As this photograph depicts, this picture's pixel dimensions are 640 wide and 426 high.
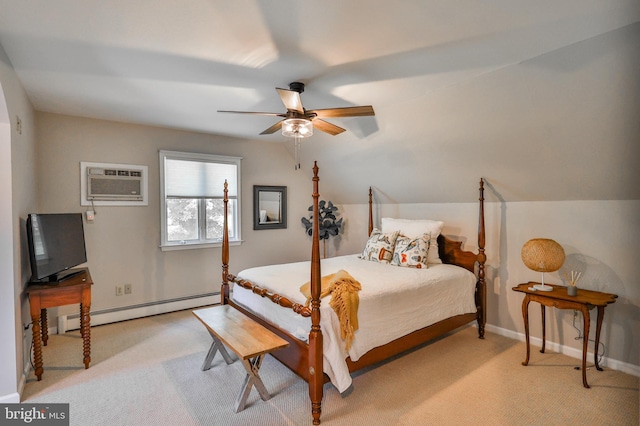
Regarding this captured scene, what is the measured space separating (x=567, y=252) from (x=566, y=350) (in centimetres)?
92

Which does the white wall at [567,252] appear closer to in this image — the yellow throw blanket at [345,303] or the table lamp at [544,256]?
the table lamp at [544,256]

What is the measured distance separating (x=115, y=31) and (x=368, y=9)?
1.53 m

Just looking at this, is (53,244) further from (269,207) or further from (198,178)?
(269,207)

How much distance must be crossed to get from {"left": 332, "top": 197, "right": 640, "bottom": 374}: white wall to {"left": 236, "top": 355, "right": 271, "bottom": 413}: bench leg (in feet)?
8.81

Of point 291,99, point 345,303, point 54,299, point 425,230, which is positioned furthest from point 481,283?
point 54,299

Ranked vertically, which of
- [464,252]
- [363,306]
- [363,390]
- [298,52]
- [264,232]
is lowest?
[363,390]

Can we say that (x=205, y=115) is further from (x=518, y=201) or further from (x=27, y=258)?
(x=518, y=201)

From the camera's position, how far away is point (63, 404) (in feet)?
7.83

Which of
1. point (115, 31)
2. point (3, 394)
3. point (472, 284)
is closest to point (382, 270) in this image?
point (472, 284)

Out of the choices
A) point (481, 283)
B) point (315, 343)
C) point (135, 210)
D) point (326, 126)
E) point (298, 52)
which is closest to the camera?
point (315, 343)

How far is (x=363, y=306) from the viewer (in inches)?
98.2

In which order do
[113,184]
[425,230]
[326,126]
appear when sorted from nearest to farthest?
1. [326,126]
2. [425,230]
3. [113,184]

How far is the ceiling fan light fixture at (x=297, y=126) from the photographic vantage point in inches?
108

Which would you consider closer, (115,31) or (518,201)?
(115,31)
